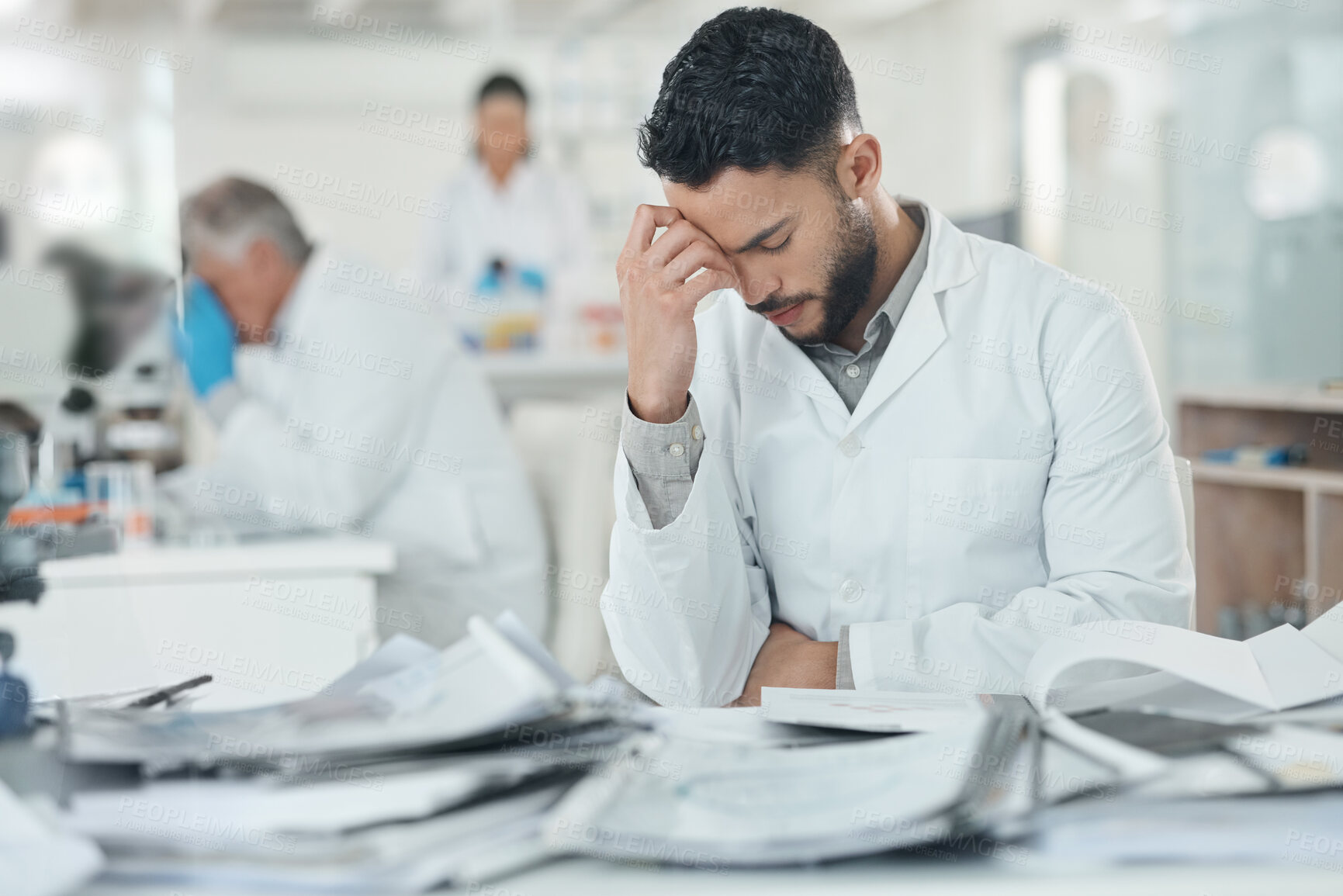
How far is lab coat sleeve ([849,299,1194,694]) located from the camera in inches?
44.6

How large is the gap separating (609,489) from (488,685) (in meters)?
1.27

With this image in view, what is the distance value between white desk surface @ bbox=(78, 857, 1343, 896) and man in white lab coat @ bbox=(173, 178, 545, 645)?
1.60m

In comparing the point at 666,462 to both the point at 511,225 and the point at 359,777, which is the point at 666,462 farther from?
the point at 511,225

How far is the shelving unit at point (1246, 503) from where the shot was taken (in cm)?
276

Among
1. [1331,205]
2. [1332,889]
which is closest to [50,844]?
[1332,889]

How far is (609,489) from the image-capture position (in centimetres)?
197

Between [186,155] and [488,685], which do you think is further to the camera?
[186,155]

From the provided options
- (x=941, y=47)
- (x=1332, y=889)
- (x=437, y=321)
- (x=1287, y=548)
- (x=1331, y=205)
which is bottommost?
(x=1287, y=548)

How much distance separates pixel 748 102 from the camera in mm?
1181

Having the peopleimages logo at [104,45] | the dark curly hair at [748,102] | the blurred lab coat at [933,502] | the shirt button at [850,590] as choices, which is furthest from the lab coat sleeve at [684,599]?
the peopleimages logo at [104,45]

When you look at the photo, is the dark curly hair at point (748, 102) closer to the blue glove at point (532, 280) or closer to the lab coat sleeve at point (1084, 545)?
the lab coat sleeve at point (1084, 545)

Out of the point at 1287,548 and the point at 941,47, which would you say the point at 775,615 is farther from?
the point at 941,47

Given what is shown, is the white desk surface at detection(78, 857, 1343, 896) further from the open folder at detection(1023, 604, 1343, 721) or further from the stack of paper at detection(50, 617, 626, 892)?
the open folder at detection(1023, 604, 1343, 721)

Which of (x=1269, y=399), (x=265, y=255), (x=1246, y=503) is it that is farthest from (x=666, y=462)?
(x=1246, y=503)
